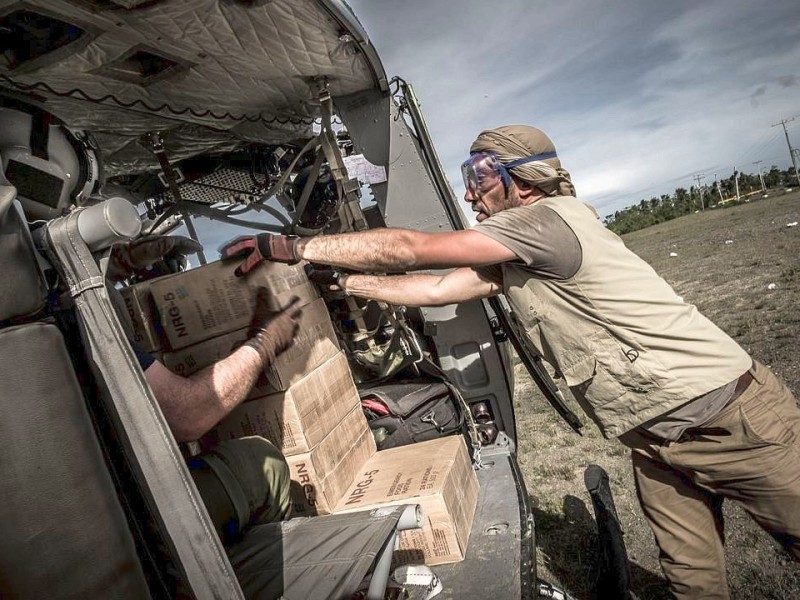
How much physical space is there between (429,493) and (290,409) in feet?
2.35

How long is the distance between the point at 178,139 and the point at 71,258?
2.74 meters

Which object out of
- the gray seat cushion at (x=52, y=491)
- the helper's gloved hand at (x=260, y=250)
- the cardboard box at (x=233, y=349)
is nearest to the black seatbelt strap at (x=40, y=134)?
the helper's gloved hand at (x=260, y=250)

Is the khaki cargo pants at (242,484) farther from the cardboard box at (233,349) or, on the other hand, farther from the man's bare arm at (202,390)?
the cardboard box at (233,349)

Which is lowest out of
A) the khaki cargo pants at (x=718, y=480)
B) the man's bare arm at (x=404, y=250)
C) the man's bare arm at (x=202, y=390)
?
the khaki cargo pants at (x=718, y=480)

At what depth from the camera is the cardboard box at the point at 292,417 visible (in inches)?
84.5

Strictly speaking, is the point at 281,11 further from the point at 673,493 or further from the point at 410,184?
the point at 673,493

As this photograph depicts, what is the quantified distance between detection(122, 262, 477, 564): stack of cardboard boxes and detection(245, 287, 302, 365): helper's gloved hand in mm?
37

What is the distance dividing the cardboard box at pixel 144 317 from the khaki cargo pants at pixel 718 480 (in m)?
2.13

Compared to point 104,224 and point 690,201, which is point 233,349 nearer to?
A: point 104,224

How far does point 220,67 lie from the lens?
7.79 ft

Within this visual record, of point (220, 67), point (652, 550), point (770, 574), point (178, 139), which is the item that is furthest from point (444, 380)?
point (178, 139)

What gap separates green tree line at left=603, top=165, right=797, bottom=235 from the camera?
58.8 m

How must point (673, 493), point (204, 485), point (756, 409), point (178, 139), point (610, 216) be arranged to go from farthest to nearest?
1. point (610, 216)
2. point (178, 139)
3. point (673, 493)
4. point (756, 409)
5. point (204, 485)

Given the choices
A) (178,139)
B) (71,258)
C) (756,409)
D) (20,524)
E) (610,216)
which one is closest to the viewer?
(20,524)
